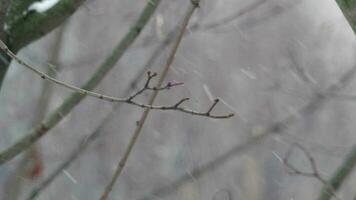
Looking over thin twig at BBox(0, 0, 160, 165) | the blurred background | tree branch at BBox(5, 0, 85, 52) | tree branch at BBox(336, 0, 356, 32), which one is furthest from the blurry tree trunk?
the blurred background

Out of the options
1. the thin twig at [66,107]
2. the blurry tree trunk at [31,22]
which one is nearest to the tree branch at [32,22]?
the blurry tree trunk at [31,22]

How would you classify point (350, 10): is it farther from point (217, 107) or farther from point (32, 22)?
point (217, 107)

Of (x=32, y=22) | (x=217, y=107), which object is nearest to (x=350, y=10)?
(x=32, y=22)

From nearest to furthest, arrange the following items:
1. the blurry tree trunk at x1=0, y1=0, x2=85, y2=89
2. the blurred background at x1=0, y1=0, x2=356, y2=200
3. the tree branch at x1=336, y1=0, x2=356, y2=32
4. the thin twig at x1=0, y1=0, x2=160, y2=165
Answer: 1. the tree branch at x1=336, y1=0, x2=356, y2=32
2. the blurry tree trunk at x1=0, y1=0, x2=85, y2=89
3. the thin twig at x1=0, y1=0, x2=160, y2=165
4. the blurred background at x1=0, y1=0, x2=356, y2=200

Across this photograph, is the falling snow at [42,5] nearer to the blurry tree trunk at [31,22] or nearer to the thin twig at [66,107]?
the blurry tree trunk at [31,22]

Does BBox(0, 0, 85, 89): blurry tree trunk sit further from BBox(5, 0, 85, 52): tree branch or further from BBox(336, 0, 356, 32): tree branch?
BBox(336, 0, 356, 32): tree branch

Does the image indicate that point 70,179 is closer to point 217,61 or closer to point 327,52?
point 217,61

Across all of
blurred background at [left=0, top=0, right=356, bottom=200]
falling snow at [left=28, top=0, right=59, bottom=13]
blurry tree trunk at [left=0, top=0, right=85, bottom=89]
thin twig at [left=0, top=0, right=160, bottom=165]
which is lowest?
blurred background at [left=0, top=0, right=356, bottom=200]
